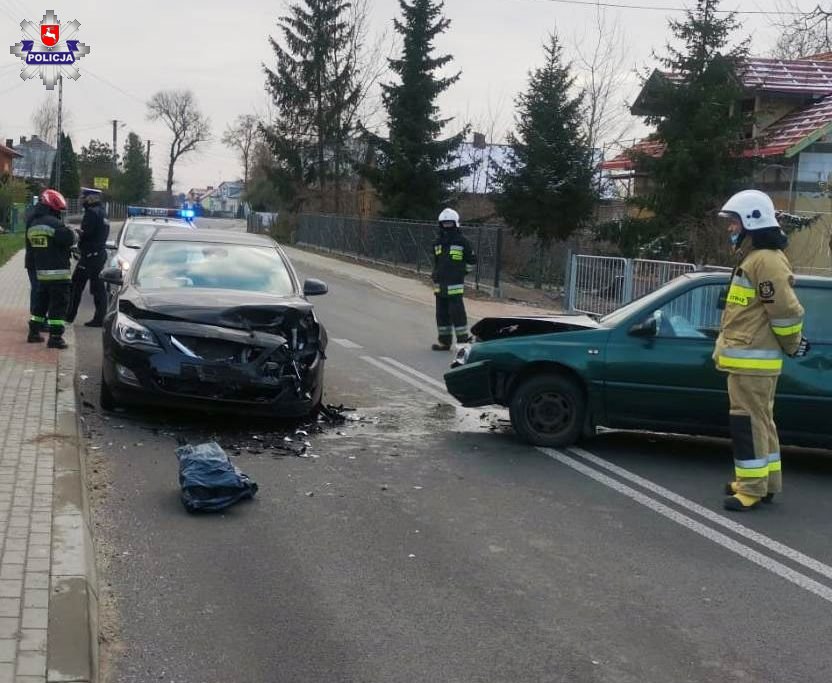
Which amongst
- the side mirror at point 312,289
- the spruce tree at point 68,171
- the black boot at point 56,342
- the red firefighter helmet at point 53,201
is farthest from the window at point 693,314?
the spruce tree at point 68,171

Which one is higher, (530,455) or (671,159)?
(671,159)

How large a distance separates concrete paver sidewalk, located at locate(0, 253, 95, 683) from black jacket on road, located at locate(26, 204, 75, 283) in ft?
6.73

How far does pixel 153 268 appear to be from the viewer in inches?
362

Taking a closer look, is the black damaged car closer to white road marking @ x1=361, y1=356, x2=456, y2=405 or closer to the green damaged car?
the green damaged car

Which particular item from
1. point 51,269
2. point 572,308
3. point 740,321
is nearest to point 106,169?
point 572,308

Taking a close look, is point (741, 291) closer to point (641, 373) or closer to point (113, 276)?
point (641, 373)

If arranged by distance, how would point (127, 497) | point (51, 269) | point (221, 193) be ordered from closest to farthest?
point (127, 497)
point (51, 269)
point (221, 193)

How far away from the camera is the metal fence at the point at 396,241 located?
25.5m

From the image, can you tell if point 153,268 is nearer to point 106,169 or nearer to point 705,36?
point 705,36

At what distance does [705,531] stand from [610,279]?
13.0 m

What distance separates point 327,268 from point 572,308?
15.7m

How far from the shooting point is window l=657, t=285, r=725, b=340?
7684 millimetres

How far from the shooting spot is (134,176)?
105 metres

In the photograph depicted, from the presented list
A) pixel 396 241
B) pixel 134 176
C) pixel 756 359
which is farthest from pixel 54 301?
pixel 134 176
